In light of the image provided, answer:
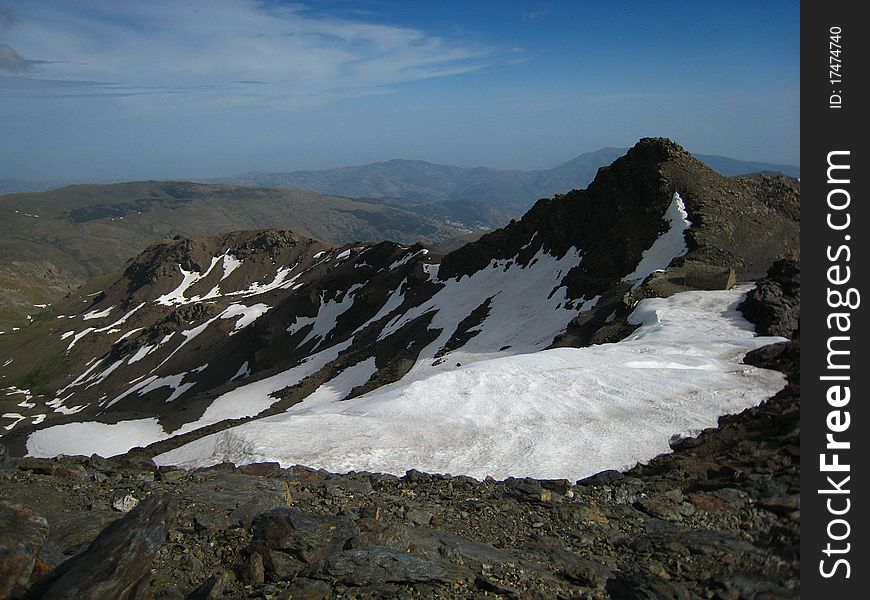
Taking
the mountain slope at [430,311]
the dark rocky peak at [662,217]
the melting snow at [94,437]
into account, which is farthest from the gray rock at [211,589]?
the melting snow at [94,437]

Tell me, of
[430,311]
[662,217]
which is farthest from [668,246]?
[430,311]

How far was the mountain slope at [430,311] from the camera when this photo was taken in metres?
45.5

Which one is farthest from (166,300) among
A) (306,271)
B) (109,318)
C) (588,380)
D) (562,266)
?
(588,380)

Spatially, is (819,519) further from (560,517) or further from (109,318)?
(109,318)

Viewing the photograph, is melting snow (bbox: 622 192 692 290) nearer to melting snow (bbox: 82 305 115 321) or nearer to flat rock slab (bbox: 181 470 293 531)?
flat rock slab (bbox: 181 470 293 531)

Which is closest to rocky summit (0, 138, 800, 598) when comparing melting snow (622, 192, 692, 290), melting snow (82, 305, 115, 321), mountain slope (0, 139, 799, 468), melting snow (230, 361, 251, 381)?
melting snow (622, 192, 692, 290)

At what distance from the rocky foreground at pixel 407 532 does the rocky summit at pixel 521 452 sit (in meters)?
0.05

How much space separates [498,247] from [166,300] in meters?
109

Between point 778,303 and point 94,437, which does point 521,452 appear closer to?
point 778,303

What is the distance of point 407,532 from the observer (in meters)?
9.91

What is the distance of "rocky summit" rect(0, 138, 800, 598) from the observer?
822cm

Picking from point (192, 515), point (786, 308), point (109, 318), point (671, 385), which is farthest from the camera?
point (109, 318)

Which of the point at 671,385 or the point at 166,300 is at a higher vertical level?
the point at 671,385

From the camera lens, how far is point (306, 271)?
136 metres
